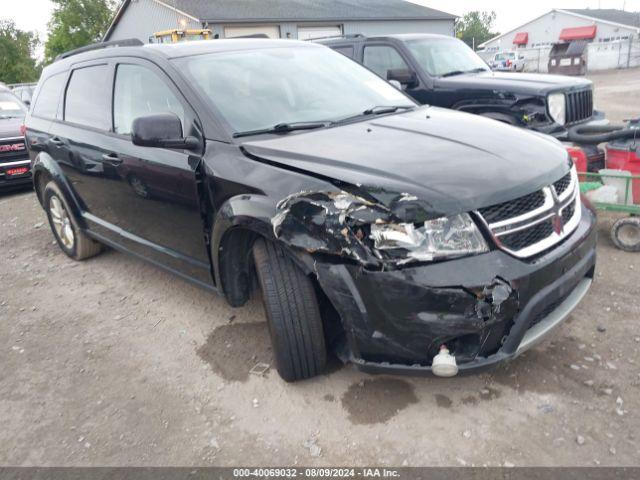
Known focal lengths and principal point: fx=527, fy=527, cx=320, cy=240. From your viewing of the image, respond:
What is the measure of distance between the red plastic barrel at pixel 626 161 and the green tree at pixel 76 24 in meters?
47.4

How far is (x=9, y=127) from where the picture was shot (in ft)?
28.8

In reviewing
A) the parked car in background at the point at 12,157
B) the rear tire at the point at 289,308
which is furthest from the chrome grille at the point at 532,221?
the parked car in background at the point at 12,157

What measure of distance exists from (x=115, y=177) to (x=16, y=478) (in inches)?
81.8

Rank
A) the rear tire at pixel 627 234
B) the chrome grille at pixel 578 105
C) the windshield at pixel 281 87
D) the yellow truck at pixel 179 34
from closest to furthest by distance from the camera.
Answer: the windshield at pixel 281 87 < the rear tire at pixel 627 234 < the chrome grille at pixel 578 105 < the yellow truck at pixel 179 34

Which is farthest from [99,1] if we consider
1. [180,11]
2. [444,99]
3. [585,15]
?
[444,99]

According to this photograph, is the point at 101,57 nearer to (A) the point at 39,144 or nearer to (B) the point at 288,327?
(A) the point at 39,144

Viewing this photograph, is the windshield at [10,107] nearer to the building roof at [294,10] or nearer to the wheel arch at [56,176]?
the wheel arch at [56,176]

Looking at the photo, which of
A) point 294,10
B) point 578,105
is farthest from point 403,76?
point 294,10

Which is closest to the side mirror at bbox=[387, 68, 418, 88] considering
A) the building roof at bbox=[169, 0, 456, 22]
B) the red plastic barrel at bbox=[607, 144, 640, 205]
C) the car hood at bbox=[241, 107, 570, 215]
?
the red plastic barrel at bbox=[607, 144, 640, 205]

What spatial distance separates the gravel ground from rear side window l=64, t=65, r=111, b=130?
1537mm

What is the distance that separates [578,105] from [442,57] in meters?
1.95

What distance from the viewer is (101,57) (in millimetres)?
4102

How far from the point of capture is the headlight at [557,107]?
583 cm

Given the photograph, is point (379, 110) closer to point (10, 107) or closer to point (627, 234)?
point (627, 234)
